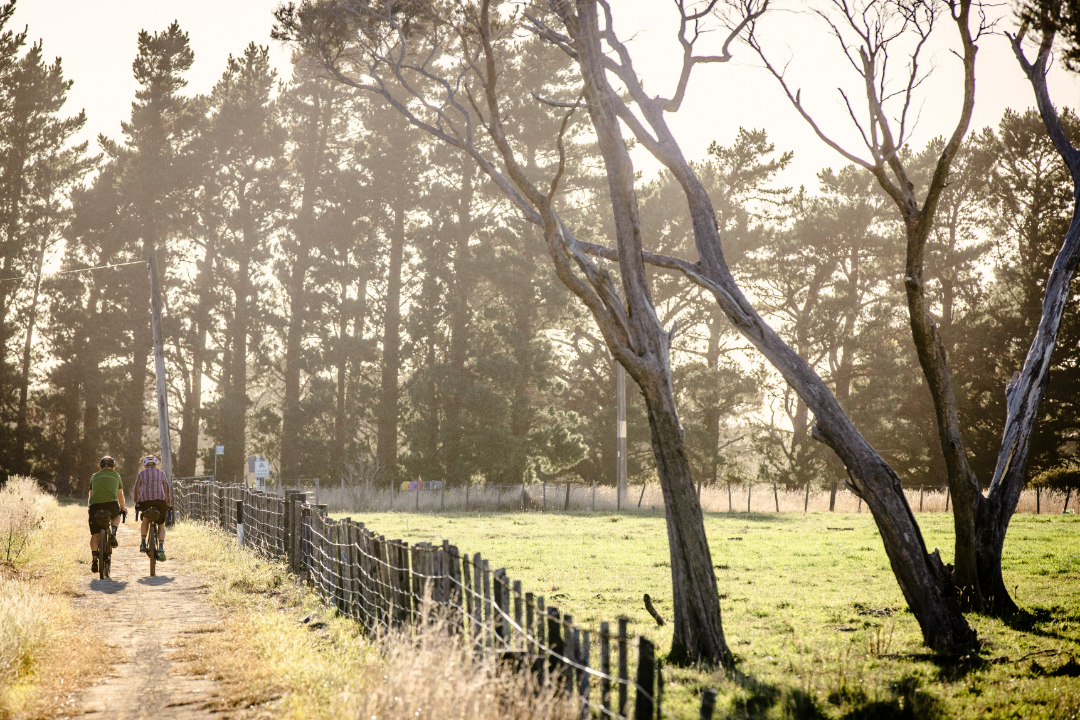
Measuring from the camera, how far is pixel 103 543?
12.0 m

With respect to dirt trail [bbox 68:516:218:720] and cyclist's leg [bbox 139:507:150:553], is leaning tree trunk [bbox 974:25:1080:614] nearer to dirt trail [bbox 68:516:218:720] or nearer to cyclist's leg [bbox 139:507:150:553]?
dirt trail [bbox 68:516:218:720]

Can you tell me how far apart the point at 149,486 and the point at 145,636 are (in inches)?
205

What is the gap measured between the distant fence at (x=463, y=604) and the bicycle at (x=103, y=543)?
2261 mm

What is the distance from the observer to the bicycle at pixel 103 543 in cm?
→ 1196

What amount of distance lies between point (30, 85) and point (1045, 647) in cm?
4611

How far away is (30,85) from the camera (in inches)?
1594

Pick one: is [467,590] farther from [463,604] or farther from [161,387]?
[161,387]

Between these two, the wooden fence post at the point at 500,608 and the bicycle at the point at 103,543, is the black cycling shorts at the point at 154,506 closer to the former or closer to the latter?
the bicycle at the point at 103,543

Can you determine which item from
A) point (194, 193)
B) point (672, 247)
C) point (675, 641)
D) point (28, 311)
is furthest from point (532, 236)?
point (675, 641)

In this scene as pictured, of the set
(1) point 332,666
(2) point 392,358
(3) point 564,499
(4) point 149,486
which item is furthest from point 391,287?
(1) point 332,666

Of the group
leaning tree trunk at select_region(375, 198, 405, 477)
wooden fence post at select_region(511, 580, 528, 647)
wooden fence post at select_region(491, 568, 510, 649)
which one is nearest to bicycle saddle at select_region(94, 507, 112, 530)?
wooden fence post at select_region(491, 568, 510, 649)

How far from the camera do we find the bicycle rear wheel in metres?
12.0

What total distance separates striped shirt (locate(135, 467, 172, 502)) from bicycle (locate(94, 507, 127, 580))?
0.94 meters

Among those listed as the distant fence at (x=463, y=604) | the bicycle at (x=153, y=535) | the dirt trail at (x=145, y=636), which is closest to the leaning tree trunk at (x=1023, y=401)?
the distant fence at (x=463, y=604)
